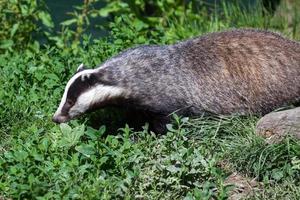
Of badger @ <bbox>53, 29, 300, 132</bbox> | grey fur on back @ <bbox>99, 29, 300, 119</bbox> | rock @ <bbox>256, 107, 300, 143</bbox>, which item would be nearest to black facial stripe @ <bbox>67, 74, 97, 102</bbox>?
badger @ <bbox>53, 29, 300, 132</bbox>

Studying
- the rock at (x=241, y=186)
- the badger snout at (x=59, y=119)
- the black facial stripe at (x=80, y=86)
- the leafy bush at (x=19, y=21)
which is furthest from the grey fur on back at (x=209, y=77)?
the leafy bush at (x=19, y=21)

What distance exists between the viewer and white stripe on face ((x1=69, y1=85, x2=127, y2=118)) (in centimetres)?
635

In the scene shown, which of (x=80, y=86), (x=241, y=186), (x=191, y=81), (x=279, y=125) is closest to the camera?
(x=241, y=186)

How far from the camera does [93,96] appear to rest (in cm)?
638

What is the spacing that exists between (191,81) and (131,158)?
1199 millimetres

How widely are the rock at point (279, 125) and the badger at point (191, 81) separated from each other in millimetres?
500

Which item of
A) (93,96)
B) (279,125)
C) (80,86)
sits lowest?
(279,125)

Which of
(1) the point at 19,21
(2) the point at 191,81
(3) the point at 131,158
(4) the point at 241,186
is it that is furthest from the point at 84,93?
(1) the point at 19,21

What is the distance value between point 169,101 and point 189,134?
1.24 ft

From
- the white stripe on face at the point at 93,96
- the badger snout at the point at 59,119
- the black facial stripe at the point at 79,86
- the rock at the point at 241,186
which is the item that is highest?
the black facial stripe at the point at 79,86

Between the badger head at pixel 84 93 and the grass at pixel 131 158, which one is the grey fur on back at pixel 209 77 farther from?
the grass at pixel 131 158

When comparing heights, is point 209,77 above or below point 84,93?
below

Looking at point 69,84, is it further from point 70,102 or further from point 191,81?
point 191,81

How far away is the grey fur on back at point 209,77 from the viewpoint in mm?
6406
